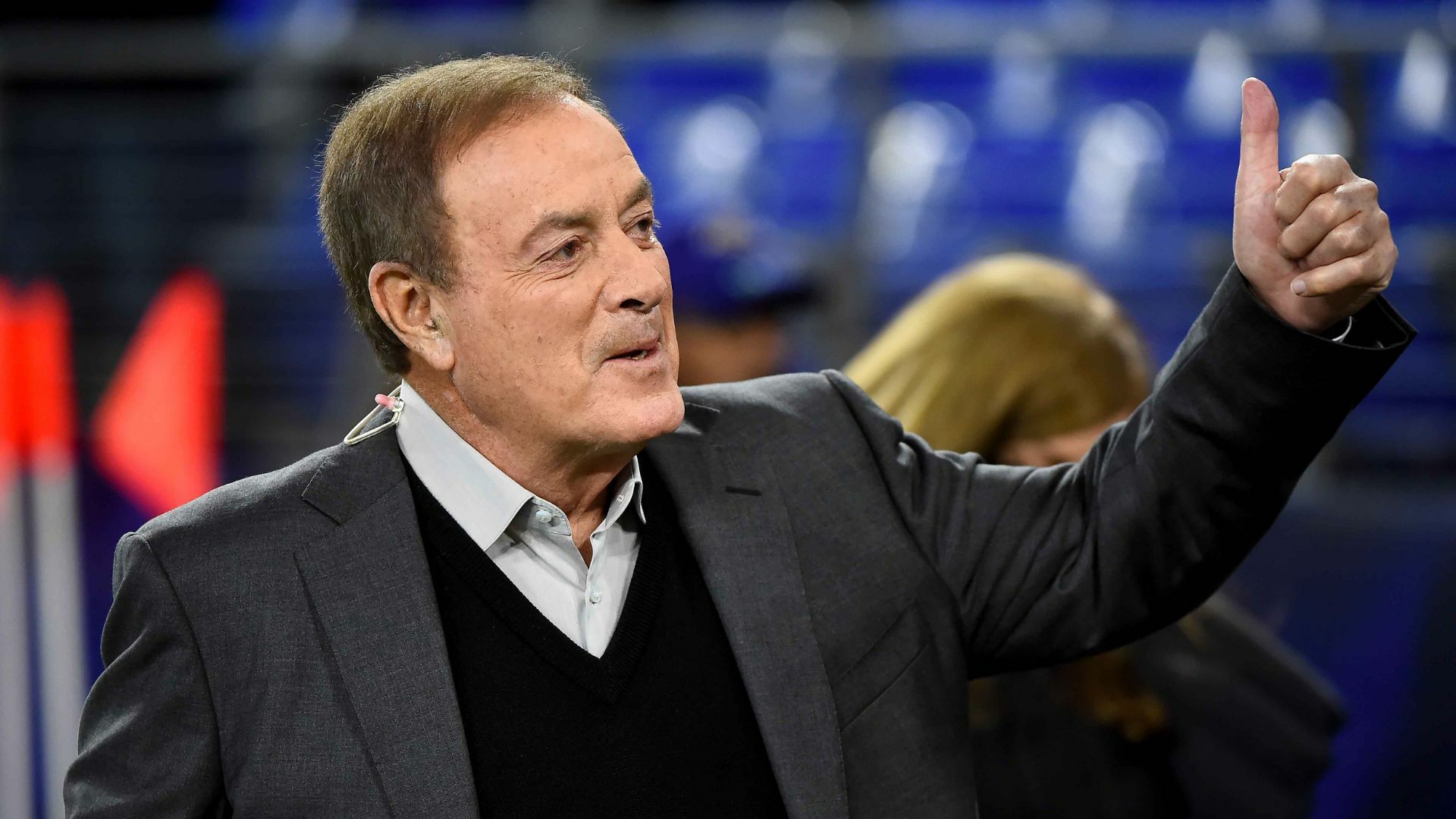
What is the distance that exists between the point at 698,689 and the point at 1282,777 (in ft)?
3.16

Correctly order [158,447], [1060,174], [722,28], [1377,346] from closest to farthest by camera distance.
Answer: [1377,346]
[158,447]
[722,28]
[1060,174]

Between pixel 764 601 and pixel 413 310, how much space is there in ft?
1.31

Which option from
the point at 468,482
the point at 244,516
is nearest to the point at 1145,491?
the point at 468,482

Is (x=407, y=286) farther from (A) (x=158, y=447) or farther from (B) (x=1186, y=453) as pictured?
(A) (x=158, y=447)

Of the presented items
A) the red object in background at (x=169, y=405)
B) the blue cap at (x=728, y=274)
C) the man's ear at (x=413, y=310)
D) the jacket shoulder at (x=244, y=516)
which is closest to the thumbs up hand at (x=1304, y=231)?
the man's ear at (x=413, y=310)

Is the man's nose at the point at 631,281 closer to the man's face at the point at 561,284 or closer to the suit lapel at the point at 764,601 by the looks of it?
the man's face at the point at 561,284

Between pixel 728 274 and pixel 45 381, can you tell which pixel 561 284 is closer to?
pixel 728 274

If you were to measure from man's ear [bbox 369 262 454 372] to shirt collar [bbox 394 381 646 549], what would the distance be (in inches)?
2.2

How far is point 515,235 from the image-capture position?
4.20 feet

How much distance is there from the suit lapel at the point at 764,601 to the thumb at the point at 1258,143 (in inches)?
18.6

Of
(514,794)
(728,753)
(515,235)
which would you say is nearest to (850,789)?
(728,753)

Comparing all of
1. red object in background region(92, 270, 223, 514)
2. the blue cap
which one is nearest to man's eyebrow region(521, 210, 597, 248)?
the blue cap

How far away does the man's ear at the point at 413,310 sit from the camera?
1.34 m

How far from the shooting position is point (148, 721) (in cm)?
117
